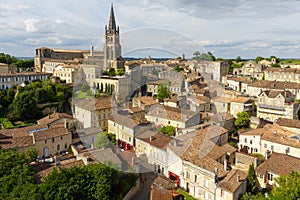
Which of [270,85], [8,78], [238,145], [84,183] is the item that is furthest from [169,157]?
[8,78]

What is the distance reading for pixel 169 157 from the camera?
642 inches

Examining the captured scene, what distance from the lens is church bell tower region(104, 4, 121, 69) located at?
1644 inches

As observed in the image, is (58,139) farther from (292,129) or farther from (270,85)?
(270,85)

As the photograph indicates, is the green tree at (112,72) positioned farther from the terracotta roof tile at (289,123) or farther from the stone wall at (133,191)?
the stone wall at (133,191)

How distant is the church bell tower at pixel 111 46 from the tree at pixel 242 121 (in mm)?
22567

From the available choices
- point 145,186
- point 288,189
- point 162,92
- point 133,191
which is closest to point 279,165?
point 288,189

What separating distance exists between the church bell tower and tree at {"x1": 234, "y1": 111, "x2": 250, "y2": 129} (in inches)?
888

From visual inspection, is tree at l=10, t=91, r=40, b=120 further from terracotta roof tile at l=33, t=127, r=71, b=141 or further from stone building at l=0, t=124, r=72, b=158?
terracotta roof tile at l=33, t=127, r=71, b=141

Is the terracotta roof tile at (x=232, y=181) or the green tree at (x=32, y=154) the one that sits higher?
the green tree at (x=32, y=154)

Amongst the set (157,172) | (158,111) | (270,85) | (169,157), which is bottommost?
(157,172)

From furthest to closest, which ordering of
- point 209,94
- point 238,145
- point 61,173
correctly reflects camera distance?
point 209,94 < point 238,145 < point 61,173

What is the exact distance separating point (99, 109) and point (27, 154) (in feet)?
23.4

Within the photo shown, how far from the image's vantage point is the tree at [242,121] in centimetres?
2322

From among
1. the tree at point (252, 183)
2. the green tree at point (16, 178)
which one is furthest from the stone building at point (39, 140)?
the tree at point (252, 183)
